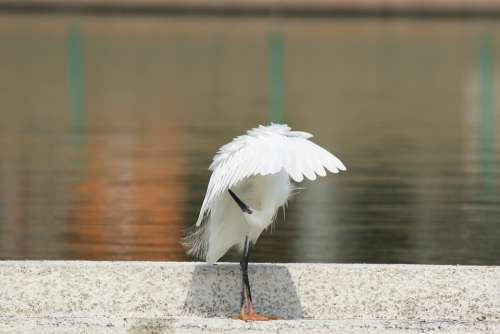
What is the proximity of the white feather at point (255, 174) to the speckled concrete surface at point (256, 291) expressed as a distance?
1.02 feet

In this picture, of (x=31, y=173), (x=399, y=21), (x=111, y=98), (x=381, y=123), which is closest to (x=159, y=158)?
(x=31, y=173)

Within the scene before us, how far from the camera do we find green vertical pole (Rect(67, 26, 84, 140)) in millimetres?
26609

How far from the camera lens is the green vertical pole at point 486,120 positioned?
18.8 m

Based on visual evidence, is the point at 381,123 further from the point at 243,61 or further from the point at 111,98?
the point at 243,61

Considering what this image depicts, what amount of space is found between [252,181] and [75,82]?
27.1 metres

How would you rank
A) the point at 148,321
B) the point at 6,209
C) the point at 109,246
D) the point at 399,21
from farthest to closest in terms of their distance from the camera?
1. the point at 399,21
2. the point at 6,209
3. the point at 109,246
4. the point at 148,321

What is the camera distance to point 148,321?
26.1ft

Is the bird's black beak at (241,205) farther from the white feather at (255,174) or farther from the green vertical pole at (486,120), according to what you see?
the green vertical pole at (486,120)

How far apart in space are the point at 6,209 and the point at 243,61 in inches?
1137

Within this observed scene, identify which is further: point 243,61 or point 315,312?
point 243,61

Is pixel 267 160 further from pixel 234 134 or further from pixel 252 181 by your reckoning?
pixel 234 134

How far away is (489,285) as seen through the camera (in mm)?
9555

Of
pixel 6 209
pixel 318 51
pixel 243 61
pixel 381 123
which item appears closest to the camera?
pixel 6 209

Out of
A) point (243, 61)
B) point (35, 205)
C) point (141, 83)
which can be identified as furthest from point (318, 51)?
point (35, 205)
